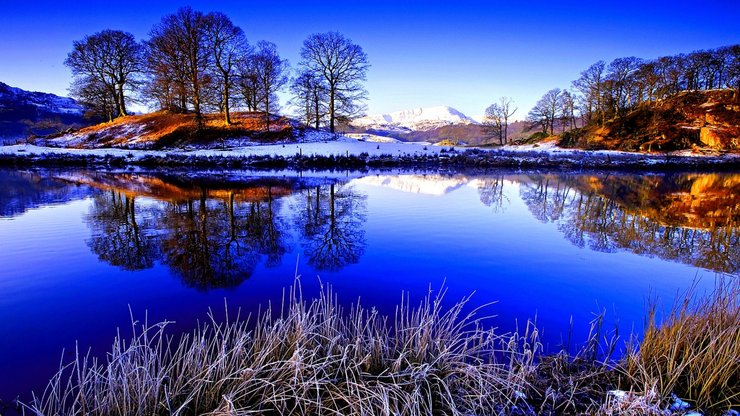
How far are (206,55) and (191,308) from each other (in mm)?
41261

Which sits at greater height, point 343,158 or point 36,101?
point 36,101

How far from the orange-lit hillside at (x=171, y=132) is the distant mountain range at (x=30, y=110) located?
5416 cm

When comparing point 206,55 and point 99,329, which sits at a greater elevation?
point 206,55

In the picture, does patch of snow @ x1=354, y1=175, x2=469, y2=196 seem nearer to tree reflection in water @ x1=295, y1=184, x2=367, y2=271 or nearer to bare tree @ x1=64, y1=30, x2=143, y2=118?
tree reflection in water @ x1=295, y1=184, x2=367, y2=271

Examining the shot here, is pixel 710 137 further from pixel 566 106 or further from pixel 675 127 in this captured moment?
pixel 566 106

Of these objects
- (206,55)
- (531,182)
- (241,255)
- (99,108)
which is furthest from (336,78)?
(241,255)

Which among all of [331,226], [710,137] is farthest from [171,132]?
[710,137]

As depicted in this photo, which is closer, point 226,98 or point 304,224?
point 304,224

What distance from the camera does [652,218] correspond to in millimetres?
12812

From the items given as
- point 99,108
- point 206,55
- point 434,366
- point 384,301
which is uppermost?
point 206,55

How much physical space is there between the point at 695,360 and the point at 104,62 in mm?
60095

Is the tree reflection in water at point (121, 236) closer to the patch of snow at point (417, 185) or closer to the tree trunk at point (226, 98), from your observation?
the patch of snow at point (417, 185)

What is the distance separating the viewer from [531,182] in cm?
2461

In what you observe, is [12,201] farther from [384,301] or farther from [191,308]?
[384,301]
